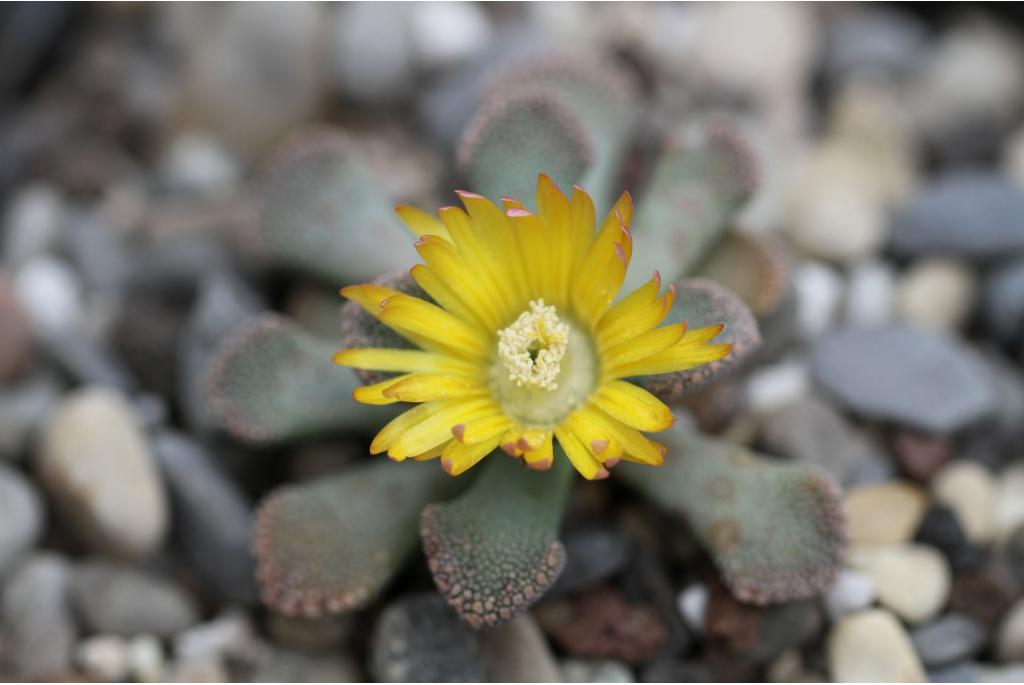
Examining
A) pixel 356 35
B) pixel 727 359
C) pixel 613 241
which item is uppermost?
pixel 356 35

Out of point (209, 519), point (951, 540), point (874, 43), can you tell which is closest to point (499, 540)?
point (209, 519)

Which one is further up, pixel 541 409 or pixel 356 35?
pixel 356 35

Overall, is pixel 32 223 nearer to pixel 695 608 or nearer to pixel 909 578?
pixel 695 608

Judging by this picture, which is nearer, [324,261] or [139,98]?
[324,261]

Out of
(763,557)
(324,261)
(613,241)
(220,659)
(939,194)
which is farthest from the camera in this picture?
(939,194)

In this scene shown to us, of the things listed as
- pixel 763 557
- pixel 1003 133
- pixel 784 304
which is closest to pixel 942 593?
pixel 763 557

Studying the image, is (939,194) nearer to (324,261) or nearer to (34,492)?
(324,261)
